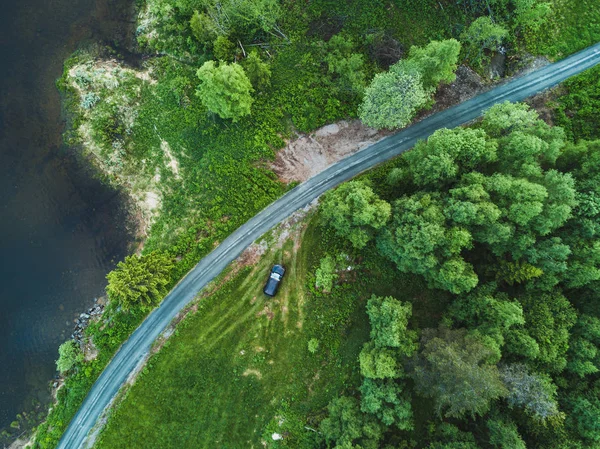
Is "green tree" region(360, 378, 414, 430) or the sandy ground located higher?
the sandy ground

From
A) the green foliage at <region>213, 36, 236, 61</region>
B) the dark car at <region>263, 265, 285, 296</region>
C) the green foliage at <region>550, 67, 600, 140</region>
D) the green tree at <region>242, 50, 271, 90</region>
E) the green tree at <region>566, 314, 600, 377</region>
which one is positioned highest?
the green foliage at <region>213, 36, 236, 61</region>

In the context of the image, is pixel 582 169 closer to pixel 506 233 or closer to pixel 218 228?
pixel 506 233

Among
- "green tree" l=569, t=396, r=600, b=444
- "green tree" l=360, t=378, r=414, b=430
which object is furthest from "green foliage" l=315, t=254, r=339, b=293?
"green tree" l=569, t=396, r=600, b=444

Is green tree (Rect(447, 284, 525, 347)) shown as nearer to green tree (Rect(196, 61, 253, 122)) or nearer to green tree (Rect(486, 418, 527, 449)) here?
green tree (Rect(486, 418, 527, 449))

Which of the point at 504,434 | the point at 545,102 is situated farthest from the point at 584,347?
the point at 545,102

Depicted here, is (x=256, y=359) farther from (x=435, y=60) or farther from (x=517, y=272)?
(x=435, y=60)

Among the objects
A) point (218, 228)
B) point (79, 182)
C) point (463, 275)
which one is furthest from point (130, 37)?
point (463, 275)

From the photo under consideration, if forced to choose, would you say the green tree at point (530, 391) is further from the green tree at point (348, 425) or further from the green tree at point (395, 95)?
the green tree at point (395, 95)
